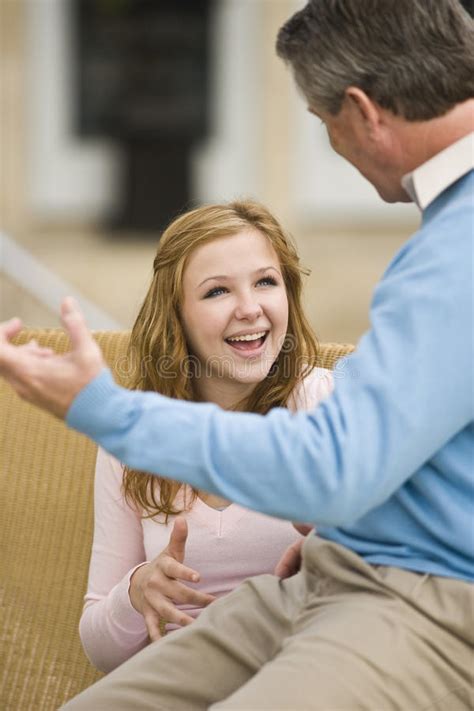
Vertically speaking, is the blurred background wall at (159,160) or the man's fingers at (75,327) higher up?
the man's fingers at (75,327)

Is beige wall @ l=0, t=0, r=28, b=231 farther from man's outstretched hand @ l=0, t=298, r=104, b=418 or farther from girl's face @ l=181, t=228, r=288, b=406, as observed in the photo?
man's outstretched hand @ l=0, t=298, r=104, b=418

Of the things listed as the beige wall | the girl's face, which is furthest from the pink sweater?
the beige wall

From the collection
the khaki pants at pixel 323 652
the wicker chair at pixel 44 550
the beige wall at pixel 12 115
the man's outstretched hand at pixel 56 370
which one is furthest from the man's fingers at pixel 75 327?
the beige wall at pixel 12 115

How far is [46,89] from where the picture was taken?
26.9 feet

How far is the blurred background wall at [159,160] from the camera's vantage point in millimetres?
7836

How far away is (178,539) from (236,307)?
1.33ft

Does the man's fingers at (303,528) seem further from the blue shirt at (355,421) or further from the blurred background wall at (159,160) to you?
the blurred background wall at (159,160)

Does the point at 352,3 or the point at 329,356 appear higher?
the point at 352,3

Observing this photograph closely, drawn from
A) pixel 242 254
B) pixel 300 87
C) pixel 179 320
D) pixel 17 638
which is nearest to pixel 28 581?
pixel 17 638

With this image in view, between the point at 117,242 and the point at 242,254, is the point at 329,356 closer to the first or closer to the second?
the point at 242,254

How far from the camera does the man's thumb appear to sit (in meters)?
1.83

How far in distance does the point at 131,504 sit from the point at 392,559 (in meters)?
0.61

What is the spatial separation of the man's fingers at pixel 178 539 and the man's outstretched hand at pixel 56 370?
42cm

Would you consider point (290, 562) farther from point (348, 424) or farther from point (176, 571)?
point (348, 424)
